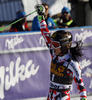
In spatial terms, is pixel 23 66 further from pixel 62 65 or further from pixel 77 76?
pixel 77 76

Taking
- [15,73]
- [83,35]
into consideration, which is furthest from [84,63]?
[15,73]

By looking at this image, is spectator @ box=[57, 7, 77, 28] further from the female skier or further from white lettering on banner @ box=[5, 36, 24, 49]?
the female skier

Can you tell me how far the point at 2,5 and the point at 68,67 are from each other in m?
8.26

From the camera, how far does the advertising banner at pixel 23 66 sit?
4.57m

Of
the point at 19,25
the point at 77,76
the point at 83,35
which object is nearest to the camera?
the point at 77,76

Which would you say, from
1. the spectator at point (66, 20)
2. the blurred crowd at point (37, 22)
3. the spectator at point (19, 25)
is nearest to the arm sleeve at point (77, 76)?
the blurred crowd at point (37, 22)

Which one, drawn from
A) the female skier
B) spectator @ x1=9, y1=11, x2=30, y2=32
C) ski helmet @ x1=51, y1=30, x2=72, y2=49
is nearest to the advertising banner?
spectator @ x1=9, y1=11, x2=30, y2=32

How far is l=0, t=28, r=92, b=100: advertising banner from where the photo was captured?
457 cm

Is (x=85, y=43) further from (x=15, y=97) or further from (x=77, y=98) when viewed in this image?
(x=15, y=97)

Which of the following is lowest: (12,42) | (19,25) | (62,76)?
(62,76)

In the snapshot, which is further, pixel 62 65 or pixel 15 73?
pixel 15 73

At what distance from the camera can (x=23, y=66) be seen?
4.66m

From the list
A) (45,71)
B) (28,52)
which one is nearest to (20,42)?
(28,52)

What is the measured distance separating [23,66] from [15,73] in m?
0.22
